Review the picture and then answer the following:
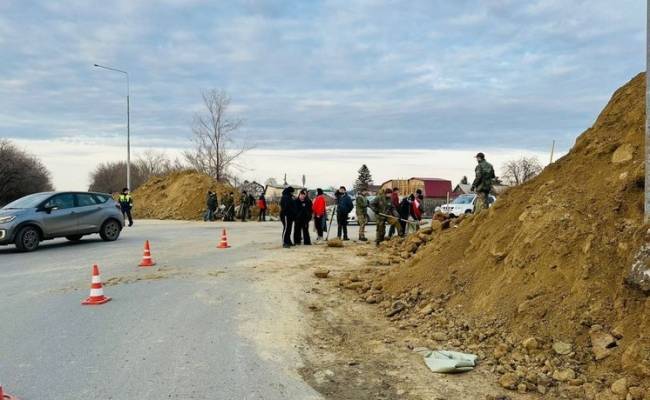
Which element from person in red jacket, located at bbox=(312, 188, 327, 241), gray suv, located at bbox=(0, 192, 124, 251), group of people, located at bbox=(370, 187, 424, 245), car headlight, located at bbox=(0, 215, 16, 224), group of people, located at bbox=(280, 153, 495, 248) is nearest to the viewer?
car headlight, located at bbox=(0, 215, 16, 224)

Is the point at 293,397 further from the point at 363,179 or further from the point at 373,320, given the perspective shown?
the point at 363,179

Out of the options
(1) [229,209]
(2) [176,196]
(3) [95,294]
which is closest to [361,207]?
(3) [95,294]

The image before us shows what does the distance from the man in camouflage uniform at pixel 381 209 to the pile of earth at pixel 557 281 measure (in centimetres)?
657

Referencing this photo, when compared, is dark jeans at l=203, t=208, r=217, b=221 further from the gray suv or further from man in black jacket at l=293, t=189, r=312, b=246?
man in black jacket at l=293, t=189, r=312, b=246

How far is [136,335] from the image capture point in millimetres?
6148

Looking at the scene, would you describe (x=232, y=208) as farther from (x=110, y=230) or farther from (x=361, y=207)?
(x=361, y=207)

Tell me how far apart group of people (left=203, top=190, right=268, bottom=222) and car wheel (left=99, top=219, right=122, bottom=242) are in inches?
574

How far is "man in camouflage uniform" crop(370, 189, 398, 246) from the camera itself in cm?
1570

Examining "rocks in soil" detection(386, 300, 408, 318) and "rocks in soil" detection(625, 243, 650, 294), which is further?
"rocks in soil" detection(386, 300, 408, 318)

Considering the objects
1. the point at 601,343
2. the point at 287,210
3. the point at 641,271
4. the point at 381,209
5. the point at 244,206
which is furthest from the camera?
the point at 244,206

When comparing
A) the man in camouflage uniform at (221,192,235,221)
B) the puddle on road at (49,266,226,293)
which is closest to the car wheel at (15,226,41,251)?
the puddle on road at (49,266,226,293)

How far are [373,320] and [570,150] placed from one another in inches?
171

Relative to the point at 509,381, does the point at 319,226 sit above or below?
above

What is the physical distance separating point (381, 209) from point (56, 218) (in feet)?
30.2
